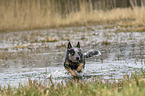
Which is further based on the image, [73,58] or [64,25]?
[64,25]

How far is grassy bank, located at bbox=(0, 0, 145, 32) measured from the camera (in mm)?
30409

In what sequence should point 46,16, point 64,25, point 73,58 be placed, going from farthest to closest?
point 64,25, point 46,16, point 73,58

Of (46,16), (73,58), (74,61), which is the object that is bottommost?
(74,61)

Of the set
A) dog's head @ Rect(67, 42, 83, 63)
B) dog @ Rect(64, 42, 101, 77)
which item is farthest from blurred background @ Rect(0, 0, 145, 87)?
dog's head @ Rect(67, 42, 83, 63)

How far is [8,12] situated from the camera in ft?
98.8

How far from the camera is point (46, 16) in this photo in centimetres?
3156

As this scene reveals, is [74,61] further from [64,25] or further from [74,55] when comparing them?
[64,25]

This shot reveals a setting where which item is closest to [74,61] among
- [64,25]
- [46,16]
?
[46,16]

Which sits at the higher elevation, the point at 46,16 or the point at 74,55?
the point at 46,16

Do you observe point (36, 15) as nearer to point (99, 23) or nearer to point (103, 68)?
point (99, 23)

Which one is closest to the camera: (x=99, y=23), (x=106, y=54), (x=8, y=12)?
(x=106, y=54)

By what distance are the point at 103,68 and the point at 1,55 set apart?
27.6 ft

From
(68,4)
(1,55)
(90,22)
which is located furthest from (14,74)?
(68,4)

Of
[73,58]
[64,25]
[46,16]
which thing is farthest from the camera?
[64,25]
